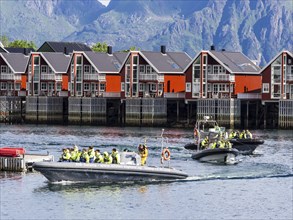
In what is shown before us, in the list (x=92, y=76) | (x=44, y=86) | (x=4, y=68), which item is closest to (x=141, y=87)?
(x=92, y=76)

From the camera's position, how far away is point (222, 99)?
528ft

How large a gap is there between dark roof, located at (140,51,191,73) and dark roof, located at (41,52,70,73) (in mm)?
17508

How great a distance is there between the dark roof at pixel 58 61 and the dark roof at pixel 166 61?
17508 millimetres

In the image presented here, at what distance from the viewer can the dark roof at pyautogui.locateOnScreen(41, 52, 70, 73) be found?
184625 millimetres

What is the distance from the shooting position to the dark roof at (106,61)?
177 meters

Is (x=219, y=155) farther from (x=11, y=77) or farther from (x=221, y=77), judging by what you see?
(x=11, y=77)

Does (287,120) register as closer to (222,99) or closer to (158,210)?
(222,99)

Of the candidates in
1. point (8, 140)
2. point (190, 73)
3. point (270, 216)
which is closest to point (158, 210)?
point (270, 216)

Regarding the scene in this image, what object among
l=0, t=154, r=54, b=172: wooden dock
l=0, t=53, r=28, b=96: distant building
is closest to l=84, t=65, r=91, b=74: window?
l=0, t=53, r=28, b=96: distant building

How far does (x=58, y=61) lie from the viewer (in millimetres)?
187750

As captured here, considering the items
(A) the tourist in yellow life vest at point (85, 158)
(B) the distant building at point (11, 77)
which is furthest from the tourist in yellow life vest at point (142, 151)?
(B) the distant building at point (11, 77)

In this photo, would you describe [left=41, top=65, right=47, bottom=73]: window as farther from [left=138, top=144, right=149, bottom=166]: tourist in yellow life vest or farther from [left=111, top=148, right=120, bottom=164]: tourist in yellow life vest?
[left=111, top=148, right=120, bottom=164]: tourist in yellow life vest

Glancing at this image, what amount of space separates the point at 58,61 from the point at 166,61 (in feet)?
73.0

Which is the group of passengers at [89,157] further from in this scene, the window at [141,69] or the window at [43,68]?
the window at [43,68]
